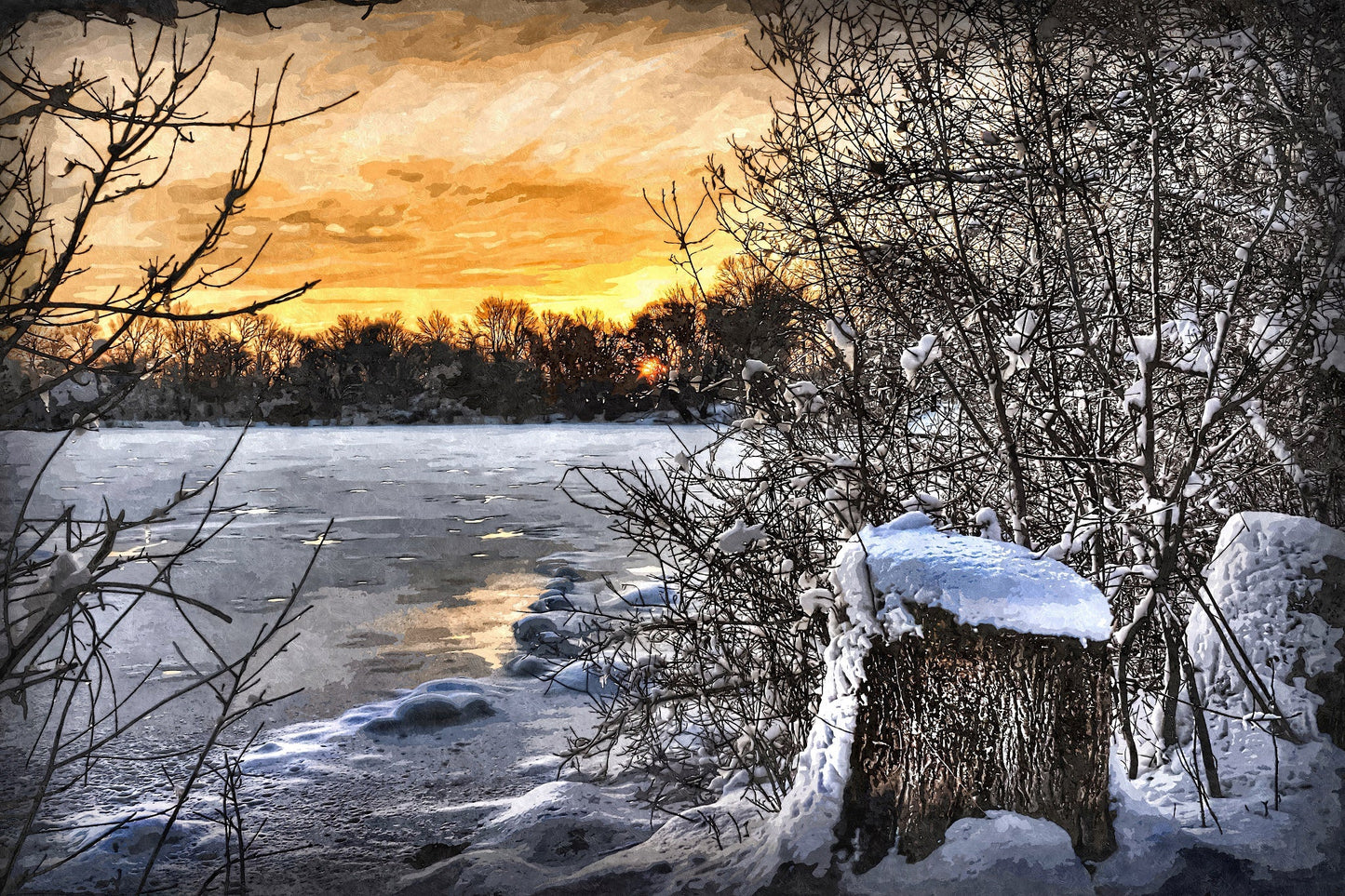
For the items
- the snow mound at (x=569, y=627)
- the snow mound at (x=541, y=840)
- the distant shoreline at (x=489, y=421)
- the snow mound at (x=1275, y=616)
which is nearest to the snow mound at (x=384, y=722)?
the snow mound at (x=569, y=627)

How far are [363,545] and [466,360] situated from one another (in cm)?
742

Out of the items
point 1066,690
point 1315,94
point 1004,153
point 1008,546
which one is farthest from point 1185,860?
point 1315,94

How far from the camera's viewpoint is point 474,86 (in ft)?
25.3

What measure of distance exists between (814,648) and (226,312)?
3.33 metres

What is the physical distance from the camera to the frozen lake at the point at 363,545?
8.79 metres

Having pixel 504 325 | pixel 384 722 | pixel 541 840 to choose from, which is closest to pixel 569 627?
pixel 384 722

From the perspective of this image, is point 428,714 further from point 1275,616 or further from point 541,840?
point 1275,616

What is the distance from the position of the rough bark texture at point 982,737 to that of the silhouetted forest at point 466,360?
2.26 metres

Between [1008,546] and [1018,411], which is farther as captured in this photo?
[1018,411]

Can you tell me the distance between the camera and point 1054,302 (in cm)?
444

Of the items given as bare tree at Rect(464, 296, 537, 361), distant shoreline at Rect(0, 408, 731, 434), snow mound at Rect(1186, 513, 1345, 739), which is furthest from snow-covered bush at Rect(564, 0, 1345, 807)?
bare tree at Rect(464, 296, 537, 361)

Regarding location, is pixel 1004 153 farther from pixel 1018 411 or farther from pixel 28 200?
pixel 28 200

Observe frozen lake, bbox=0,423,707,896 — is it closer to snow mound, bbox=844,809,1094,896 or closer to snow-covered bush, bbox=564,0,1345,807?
snow-covered bush, bbox=564,0,1345,807

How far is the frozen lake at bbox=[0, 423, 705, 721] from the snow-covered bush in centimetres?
116
